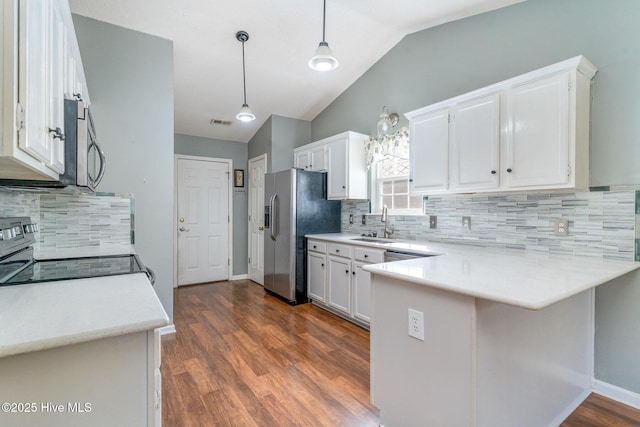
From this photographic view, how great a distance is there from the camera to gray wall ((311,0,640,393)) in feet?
6.30

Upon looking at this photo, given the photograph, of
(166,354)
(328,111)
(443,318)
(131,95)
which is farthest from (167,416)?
(328,111)

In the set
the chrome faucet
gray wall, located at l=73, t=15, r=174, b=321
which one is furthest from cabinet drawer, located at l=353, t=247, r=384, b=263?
gray wall, located at l=73, t=15, r=174, b=321

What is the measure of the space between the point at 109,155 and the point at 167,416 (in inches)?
88.4

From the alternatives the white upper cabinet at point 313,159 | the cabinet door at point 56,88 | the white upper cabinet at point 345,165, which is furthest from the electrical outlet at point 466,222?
A: the cabinet door at point 56,88

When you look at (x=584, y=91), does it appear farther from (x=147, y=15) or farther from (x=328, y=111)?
(x=147, y=15)

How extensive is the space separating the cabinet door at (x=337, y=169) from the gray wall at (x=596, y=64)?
1.13 m

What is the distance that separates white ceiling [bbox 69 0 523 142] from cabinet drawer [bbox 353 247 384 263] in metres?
2.27

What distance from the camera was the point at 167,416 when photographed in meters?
1.79

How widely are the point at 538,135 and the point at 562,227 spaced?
69 centimetres

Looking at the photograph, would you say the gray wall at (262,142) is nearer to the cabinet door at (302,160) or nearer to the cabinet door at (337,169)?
the cabinet door at (302,160)

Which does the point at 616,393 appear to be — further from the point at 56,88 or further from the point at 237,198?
the point at 237,198

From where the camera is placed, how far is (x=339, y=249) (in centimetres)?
337

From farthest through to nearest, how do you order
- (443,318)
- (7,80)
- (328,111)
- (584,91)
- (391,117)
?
(328,111), (391,117), (584,91), (443,318), (7,80)

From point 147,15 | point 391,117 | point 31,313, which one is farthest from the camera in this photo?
point 391,117
